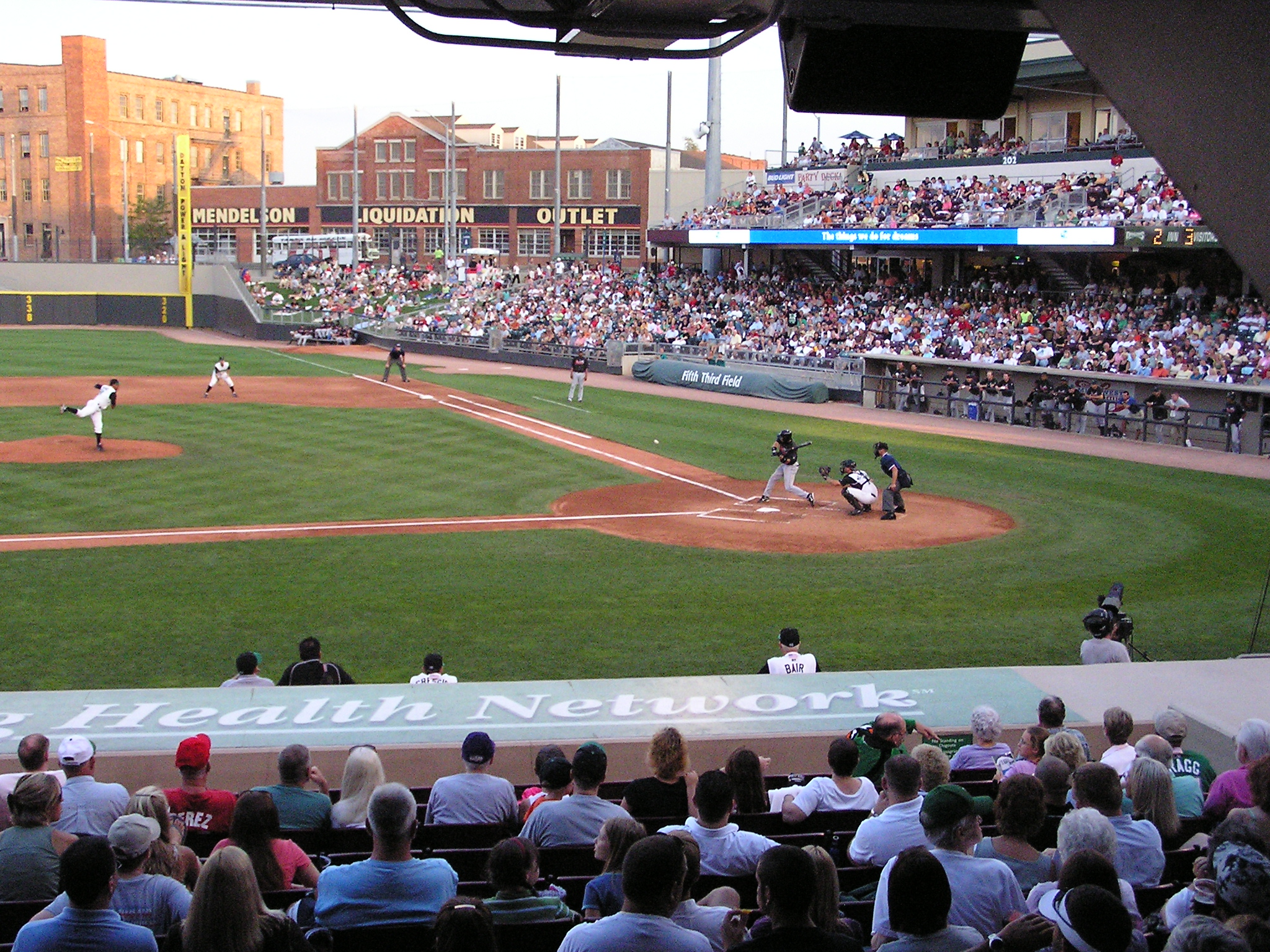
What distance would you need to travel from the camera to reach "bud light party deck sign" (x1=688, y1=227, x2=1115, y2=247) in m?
34.8

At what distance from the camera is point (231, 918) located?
3.83m

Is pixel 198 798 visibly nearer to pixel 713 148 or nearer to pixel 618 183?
pixel 713 148

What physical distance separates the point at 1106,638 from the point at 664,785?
21.6 ft

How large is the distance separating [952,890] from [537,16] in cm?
338

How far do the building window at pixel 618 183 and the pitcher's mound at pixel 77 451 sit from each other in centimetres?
5602

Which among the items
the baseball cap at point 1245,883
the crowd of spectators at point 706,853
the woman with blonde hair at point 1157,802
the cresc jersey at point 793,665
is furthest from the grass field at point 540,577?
the baseball cap at point 1245,883

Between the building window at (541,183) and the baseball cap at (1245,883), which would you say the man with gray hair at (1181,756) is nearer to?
the baseball cap at (1245,883)

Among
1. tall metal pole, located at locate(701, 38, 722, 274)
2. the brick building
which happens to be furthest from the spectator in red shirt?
the brick building

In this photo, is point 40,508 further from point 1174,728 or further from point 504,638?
point 1174,728

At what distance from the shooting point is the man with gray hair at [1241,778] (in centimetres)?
573

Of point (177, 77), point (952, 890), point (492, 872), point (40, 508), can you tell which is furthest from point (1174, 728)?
point (177, 77)

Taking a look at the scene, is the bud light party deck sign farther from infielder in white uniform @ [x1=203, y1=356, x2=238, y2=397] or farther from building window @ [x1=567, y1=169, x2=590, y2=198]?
building window @ [x1=567, y1=169, x2=590, y2=198]

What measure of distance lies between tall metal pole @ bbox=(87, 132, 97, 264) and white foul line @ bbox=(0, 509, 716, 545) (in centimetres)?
7314

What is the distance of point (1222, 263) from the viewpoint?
34.6m
